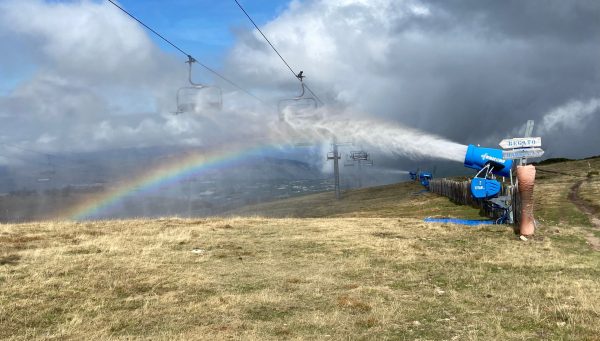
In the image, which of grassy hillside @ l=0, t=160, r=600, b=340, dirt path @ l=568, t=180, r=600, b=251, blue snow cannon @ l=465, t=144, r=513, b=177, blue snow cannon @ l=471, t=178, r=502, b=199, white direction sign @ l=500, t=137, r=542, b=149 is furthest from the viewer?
blue snow cannon @ l=471, t=178, r=502, b=199

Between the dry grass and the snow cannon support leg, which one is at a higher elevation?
the snow cannon support leg

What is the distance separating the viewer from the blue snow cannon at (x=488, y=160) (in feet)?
96.5

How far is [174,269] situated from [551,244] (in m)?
15.0

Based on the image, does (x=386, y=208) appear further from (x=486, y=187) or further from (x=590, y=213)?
(x=590, y=213)

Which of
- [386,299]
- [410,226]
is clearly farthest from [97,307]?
[410,226]

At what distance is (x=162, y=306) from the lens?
37.9 ft

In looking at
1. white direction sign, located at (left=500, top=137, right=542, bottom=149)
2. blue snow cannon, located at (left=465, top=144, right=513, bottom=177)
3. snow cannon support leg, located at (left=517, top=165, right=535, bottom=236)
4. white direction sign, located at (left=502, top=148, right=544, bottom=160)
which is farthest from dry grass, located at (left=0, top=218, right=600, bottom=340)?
blue snow cannon, located at (left=465, top=144, right=513, bottom=177)

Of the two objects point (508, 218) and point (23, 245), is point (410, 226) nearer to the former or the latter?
point (508, 218)

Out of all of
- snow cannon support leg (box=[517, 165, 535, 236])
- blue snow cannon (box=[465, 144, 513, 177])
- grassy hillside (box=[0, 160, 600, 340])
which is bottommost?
grassy hillside (box=[0, 160, 600, 340])

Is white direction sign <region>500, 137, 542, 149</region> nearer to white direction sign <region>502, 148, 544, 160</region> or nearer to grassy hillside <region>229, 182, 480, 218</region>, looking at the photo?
white direction sign <region>502, 148, 544, 160</region>

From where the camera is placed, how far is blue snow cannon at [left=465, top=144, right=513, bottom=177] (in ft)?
96.5

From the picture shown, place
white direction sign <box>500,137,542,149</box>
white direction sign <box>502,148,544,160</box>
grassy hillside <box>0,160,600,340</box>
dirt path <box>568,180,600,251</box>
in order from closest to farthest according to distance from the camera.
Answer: grassy hillside <box>0,160,600,340</box> → dirt path <box>568,180,600,251</box> → white direction sign <box>502,148,544,160</box> → white direction sign <box>500,137,542,149</box>

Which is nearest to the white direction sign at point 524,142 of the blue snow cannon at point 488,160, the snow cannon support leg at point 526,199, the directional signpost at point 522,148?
the directional signpost at point 522,148

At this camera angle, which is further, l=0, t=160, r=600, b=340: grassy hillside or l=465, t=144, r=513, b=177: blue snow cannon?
l=465, t=144, r=513, b=177: blue snow cannon
